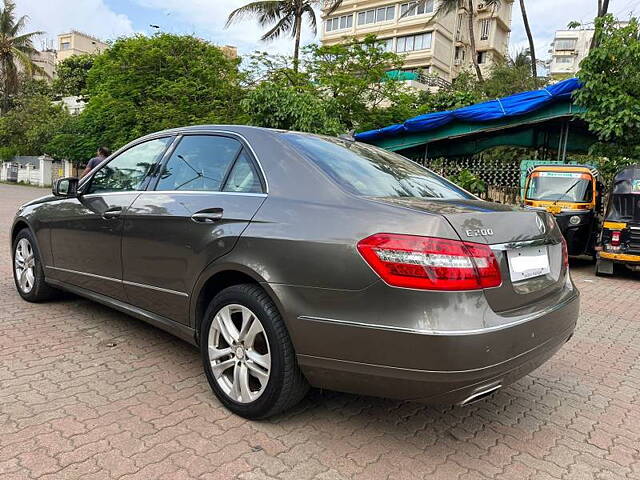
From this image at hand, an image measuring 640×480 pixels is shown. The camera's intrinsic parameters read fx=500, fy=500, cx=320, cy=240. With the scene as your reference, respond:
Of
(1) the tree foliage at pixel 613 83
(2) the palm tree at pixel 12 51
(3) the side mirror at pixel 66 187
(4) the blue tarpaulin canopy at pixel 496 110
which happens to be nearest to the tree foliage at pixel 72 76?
(2) the palm tree at pixel 12 51

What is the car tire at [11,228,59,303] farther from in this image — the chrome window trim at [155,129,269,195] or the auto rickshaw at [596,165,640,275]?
the auto rickshaw at [596,165,640,275]

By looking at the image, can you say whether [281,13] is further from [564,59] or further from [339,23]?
[564,59]

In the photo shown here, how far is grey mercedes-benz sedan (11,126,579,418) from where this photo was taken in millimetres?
2158

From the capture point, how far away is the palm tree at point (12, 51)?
1422 inches

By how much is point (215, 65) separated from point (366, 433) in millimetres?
20054

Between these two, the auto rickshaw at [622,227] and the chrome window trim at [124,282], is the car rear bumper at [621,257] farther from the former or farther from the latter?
the chrome window trim at [124,282]

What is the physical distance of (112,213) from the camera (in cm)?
355

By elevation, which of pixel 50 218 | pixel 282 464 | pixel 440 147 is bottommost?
pixel 282 464

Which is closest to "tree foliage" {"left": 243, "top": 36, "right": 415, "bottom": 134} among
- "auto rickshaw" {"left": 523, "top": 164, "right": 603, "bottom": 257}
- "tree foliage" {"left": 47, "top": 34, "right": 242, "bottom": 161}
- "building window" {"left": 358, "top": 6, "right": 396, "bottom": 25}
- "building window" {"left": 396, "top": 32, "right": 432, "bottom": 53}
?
"tree foliage" {"left": 47, "top": 34, "right": 242, "bottom": 161}

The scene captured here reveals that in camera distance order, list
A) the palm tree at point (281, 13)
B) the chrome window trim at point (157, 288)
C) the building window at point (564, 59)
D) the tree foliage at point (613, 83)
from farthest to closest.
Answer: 1. the building window at point (564, 59)
2. the palm tree at point (281, 13)
3. the tree foliage at point (613, 83)
4. the chrome window trim at point (157, 288)

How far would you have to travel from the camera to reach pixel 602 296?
7023 millimetres

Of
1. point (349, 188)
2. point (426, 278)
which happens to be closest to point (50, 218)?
point (349, 188)

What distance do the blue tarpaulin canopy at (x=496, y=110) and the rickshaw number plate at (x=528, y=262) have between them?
10064 mm

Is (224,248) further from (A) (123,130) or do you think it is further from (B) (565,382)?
(A) (123,130)
